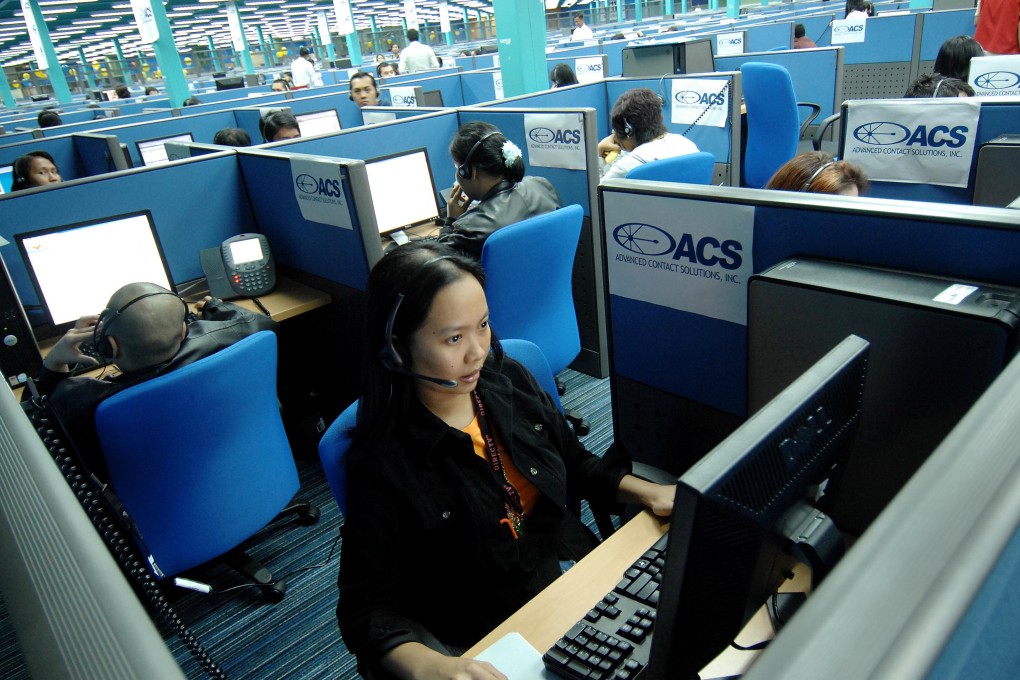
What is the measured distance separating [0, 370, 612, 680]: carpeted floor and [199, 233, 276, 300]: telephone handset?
2.69 feet

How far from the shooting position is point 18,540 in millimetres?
342

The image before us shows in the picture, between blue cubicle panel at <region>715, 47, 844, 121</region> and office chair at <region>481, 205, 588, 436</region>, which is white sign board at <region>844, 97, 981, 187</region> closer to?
office chair at <region>481, 205, 588, 436</region>

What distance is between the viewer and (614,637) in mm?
851

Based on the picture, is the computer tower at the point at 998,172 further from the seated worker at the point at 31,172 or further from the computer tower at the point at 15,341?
the seated worker at the point at 31,172

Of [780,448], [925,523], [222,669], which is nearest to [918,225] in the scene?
[780,448]

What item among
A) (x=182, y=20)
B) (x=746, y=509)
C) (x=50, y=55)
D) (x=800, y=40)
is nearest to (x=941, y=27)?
(x=800, y=40)

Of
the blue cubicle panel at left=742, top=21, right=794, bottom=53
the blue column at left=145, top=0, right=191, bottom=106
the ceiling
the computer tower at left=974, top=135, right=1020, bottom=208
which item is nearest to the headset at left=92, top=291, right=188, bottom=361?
the computer tower at left=974, top=135, right=1020, bottom=208

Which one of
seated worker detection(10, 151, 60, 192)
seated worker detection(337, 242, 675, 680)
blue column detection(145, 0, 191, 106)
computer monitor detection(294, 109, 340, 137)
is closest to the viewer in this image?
seated worker detection(337, 242, 675, 680)

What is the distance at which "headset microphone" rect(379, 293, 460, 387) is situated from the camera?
103cm

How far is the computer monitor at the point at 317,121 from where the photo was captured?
16.8 ft

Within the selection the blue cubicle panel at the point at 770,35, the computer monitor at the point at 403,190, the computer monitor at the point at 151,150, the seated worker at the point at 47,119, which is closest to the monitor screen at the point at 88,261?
the computer monitor at the point at 403,190

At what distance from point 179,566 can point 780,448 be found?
4.92ft

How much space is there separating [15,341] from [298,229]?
0.91 meters

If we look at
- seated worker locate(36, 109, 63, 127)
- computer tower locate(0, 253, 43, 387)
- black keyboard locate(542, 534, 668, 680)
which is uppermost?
seated worker locate(36, 109, 63, 127)
